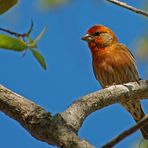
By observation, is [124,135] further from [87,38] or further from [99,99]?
[87,38]

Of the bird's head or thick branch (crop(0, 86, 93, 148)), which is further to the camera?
the bird's head

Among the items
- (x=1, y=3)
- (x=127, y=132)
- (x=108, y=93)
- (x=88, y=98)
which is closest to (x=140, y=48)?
(x=108, y=93)

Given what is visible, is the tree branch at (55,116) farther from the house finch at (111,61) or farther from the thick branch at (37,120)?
the house finch at (111,61)

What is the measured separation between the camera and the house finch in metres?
6.62

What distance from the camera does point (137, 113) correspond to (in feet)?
21.8

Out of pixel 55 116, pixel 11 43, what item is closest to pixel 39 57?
pixel 11 43

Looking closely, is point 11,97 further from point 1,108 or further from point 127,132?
point 127,132

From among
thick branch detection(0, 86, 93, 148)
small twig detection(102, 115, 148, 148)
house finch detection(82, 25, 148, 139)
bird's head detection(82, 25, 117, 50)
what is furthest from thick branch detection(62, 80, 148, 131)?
bird's head detection(82, 25, 117, 50)

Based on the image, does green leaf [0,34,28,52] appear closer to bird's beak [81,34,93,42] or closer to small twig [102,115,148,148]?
small twig [102,115,148,148]

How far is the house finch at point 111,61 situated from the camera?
6.62m

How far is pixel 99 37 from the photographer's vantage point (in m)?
7.64

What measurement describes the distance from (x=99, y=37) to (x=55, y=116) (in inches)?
189

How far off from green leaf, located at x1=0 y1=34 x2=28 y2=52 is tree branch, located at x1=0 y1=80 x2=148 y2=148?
73cm

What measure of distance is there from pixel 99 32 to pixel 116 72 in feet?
4.39
